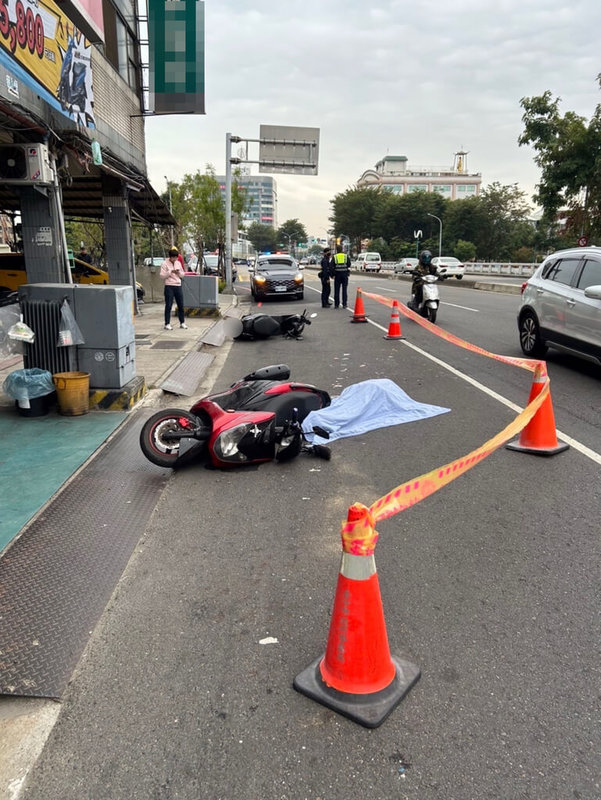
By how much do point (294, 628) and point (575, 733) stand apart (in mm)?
1284

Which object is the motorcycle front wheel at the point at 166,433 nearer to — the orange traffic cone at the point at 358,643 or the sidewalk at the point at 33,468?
the sidewalk at the point at 33,468

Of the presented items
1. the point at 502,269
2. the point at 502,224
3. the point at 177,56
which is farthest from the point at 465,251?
the point at 177,56

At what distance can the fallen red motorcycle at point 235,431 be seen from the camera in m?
5.00

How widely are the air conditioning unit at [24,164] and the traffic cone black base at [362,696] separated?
33.1 ft

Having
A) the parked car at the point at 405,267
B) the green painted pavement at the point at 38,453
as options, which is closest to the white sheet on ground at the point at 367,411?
the green painted pavement at the point at 38,453

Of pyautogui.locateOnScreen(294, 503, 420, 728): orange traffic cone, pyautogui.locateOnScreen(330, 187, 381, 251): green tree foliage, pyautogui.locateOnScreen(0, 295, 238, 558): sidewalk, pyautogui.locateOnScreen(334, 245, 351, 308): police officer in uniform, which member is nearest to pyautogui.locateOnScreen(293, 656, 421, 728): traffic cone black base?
pyautogui.locateOnScreen(294, 503, 420, 728): orange traffic cone

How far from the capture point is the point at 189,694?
99.8 inches

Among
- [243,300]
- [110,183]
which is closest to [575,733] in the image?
[110,183]

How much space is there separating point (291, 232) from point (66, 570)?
541 ft

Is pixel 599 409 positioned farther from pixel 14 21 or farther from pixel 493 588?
pixel 14 21

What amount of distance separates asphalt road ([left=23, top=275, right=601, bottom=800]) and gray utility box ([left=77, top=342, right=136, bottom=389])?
238 cm

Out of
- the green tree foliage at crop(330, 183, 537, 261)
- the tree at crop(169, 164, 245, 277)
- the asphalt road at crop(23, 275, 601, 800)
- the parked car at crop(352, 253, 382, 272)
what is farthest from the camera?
the green tree foliage at crop(330, 183, 537, 261)

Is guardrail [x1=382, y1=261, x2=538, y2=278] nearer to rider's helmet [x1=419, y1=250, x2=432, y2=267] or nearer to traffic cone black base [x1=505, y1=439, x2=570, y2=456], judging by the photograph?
rider's helmet [x1=419, y1=250, x2=432, y2=267]

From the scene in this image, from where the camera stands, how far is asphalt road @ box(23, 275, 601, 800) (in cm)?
214
